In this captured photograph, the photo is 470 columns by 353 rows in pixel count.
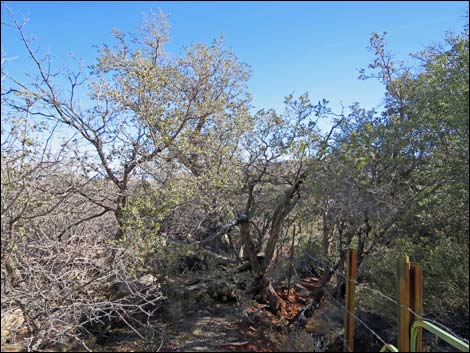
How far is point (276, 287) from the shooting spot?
8.10 metres

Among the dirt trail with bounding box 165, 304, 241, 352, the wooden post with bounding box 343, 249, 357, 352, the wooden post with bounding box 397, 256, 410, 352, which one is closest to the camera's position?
the wooden post with bounding box 397, 256, 410, 352

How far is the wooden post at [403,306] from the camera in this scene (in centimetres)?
255

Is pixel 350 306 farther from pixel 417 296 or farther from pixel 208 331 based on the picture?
pixel 208 331

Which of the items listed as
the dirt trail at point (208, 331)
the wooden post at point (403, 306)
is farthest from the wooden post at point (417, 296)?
the dirt trail at point (208, 331)

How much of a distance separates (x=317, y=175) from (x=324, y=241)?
139 centimetres

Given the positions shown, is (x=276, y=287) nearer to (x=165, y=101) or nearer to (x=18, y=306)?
(x=165, y=101)

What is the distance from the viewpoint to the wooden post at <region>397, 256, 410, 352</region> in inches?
101

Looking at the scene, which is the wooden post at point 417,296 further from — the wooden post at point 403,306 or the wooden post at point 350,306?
the wooden post at point 350,306

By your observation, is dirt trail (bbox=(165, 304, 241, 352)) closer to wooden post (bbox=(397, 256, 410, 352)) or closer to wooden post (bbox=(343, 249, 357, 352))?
wooden post (bbox=(343, 249, 357, 352))

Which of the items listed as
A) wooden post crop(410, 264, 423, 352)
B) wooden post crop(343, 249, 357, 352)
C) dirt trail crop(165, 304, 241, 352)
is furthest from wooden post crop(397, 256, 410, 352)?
dirt trail crop(165, 304, 241, 352)

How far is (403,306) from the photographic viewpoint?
262 centimetres

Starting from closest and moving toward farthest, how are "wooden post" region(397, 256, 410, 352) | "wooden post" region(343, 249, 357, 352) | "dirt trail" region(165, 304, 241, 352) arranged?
"wooden post" region(397, 256, 410, 352)
"wooden post" region(343, 249, 357, 352)
"dirt trail" region(165, 304, 241, 352)

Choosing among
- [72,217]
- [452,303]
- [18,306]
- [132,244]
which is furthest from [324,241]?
[18,306]

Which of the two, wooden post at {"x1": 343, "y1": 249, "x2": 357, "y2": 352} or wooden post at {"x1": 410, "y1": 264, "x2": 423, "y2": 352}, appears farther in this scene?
wooden post at {"x1": 343, "y1": 249, "x2": 357, "y2": 352}
